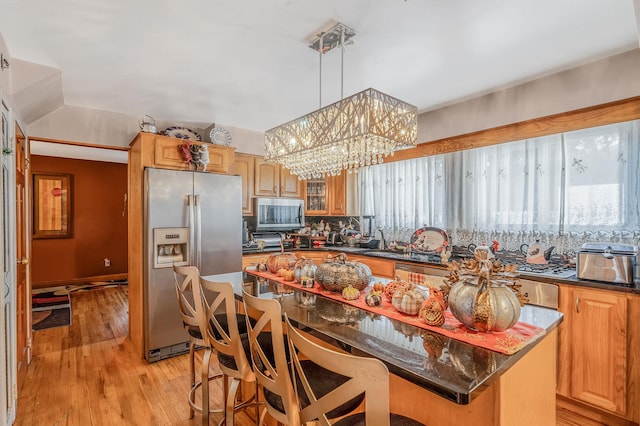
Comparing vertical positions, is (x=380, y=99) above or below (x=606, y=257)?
above

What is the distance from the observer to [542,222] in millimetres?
2857

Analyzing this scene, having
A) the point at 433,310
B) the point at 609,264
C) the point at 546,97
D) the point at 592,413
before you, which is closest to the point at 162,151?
the point at 433,310

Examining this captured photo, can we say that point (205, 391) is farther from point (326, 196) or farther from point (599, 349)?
point (326, 196)

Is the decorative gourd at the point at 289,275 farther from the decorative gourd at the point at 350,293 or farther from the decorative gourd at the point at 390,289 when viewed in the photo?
the decorative gourd at the point at 390,289

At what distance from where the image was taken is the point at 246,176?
13.7 ft

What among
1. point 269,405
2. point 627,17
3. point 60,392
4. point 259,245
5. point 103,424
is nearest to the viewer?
point 269,405

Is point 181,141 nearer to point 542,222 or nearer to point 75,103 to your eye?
point 75,103

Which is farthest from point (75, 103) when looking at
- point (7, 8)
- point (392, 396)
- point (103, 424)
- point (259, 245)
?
point (392, 396)

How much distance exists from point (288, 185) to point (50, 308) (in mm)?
3878

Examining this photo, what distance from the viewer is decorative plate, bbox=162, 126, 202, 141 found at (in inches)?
135

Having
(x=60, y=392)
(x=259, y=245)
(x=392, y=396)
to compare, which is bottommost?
Result: (x=60, y=392)

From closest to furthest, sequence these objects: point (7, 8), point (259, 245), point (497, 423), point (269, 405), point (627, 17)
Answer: point (497, 423), point (269, 405), point (7, 8), point (627, 17), point (259, 245)

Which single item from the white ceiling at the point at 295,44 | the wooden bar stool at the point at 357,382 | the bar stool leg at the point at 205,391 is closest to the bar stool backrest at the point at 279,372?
the wooden bar stool at the point at 357,382

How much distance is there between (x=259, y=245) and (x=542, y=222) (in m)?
3.08
